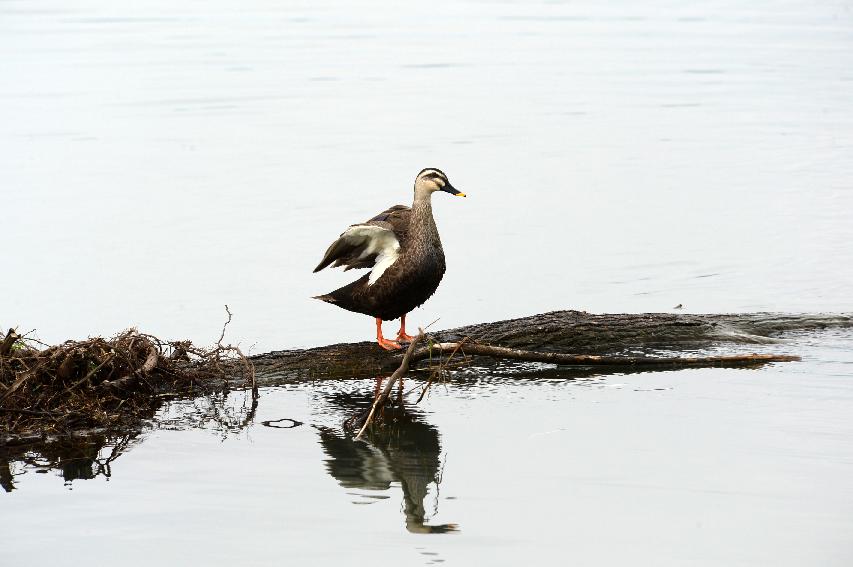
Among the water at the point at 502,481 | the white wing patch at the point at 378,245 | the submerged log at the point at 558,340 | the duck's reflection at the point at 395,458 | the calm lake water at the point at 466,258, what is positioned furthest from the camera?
the white wing patch at the point at 378,245

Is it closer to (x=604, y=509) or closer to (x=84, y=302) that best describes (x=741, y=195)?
(x=84, y=302)

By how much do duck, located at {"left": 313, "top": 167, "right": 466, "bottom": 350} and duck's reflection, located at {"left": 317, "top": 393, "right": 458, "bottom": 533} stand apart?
0.77 metres

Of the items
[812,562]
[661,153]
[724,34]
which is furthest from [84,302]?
[724,34]

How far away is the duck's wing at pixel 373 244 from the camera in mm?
9688

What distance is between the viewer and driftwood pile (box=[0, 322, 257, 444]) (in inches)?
341

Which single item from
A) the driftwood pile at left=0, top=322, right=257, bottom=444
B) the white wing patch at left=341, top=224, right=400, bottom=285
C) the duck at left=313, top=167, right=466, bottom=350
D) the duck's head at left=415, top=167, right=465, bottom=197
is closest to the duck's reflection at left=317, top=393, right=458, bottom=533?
the duck at left=313, top=167, right=466, bottom=350

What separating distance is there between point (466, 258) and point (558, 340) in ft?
15.5

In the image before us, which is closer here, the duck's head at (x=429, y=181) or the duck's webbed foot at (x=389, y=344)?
the duck's webbed foot at (x=389, y=344)

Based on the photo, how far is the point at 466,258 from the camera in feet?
46.6

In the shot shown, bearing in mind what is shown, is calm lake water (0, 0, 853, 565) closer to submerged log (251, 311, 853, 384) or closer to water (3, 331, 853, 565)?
water (3, 331, 853, 565)

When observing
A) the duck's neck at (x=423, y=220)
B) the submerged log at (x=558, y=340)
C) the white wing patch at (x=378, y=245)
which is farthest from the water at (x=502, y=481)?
the duck's neck at (x=423, y=220)

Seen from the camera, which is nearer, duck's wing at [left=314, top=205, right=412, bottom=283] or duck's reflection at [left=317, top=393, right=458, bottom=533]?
duck's reflection at [left=317, top=393, right=458, bottom=533]

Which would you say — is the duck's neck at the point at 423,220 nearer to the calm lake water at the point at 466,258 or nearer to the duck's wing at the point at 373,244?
the duck's wing at the point at 373,244

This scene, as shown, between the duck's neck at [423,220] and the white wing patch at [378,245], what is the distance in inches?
6.7
